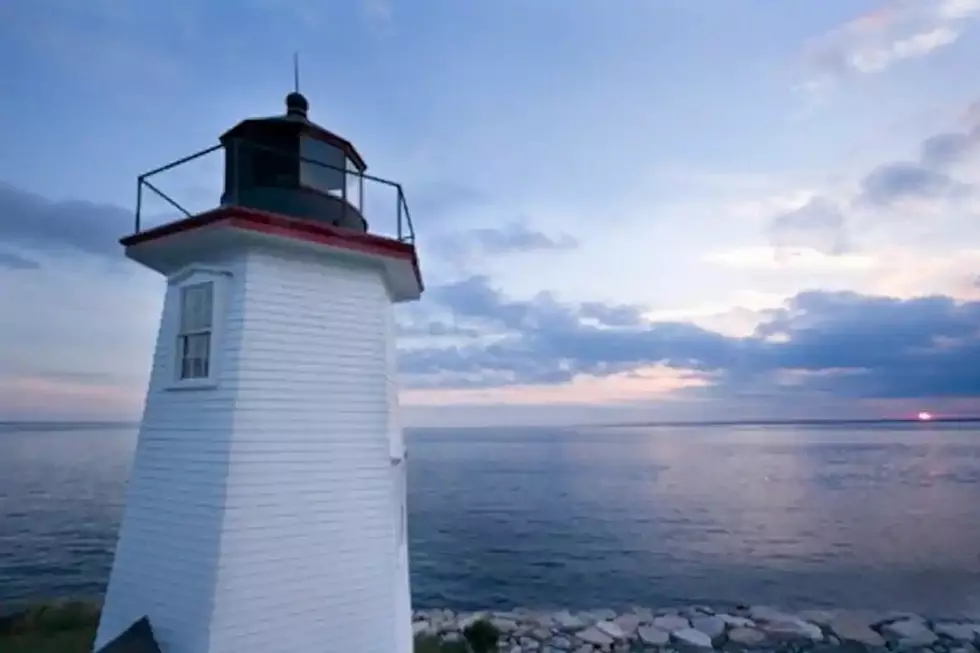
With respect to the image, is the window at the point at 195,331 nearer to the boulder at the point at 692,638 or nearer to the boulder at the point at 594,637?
the boulder at the point at 594,637

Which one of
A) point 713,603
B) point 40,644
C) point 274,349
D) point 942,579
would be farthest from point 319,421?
point 942,579

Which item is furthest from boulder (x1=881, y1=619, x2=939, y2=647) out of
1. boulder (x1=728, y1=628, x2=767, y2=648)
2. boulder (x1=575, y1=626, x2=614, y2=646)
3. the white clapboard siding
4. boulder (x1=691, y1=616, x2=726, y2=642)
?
the white clapboard siding

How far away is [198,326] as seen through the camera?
6.38 meters

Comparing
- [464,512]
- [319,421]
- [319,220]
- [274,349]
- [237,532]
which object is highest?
[319,220]

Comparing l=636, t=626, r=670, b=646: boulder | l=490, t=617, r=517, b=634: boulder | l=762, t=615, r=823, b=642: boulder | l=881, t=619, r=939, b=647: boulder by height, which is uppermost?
l=490, t=617, r=517, b=634: boulder

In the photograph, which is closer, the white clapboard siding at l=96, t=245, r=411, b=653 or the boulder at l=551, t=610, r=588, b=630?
the white clapboard siding at l=96, t=245, r=411, b=653

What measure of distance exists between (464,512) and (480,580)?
1518cm

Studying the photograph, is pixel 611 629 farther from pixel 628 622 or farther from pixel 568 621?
pixel 568 621

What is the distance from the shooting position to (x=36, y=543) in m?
29.9

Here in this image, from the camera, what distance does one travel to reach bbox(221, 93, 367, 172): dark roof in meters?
6.73

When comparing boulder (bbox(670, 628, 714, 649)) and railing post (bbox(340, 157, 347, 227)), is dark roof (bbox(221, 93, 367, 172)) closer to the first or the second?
railing post (bbox(340, 157, 347, 227))

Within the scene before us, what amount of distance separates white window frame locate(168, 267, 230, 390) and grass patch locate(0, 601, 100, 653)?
33.1 ft

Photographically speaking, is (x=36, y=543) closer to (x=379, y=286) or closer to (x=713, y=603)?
(x=713, y=603)

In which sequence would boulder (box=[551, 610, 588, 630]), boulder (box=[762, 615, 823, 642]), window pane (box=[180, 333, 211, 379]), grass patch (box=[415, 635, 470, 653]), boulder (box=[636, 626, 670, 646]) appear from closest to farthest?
1. window pane (box=[180, 333, 211, 379])
2. grass patch (box=[415, 635, 470, 653])
3. boulder (box=[636, 626, 670, 646])
4. boulder (box=[762, 615, 823, 642])
5. boulder (box=[551, 610, 588, 630])
